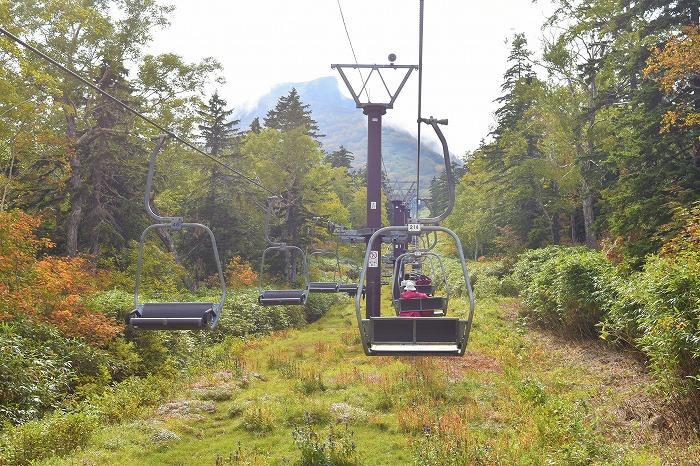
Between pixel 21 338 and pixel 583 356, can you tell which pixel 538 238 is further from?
pixel 21 338

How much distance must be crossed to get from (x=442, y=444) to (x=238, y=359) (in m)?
10.6

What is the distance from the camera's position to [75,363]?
1333cm

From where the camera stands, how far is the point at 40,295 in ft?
44.9

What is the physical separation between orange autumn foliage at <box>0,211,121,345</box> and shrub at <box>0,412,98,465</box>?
143 inches

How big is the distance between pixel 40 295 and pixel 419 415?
10.1m

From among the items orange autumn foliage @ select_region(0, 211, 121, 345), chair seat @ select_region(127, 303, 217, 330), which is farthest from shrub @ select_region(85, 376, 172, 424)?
chair seat @ select_region(127, 303, 217, 330)

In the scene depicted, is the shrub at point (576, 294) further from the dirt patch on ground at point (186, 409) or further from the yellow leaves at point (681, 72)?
the dirt patch on ground at point (186, 409)

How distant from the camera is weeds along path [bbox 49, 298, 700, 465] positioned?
861cm

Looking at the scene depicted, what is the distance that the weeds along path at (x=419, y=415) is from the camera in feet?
28.2

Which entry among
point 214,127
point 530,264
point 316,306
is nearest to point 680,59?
point 530,264

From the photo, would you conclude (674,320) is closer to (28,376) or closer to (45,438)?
(45,438)

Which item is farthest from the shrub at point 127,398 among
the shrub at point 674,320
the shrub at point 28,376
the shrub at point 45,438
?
the shrub at point 674,320

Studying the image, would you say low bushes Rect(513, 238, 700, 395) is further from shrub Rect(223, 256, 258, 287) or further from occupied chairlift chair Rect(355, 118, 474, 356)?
shrub Rect(223, 256, 258, 287)

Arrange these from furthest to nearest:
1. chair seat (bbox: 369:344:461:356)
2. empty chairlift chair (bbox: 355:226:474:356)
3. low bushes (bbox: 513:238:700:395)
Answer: low bushes (bbox: 513:238:700:395) → empty chairlift chair (bbox: 355:226:474:356) → chair seat (bbox: 369:344:461:356)
